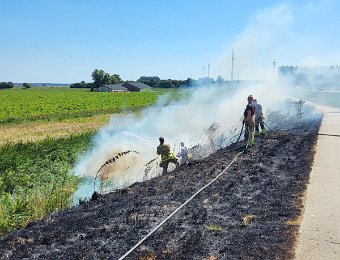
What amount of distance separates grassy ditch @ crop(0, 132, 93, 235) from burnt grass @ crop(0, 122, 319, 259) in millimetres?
1385

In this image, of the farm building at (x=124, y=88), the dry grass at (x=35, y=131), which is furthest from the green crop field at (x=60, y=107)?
the farm building at (x=124, y=88)

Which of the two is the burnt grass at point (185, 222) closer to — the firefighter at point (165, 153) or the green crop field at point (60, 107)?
the firefighter at point (165, 153)

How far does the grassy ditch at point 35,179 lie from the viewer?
9930 mm

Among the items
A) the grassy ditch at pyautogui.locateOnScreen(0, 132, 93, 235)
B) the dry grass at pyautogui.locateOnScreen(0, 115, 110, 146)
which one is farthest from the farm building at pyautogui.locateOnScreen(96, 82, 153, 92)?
the grassy ditch at pyautogui.locateOnScreen(0, 132, 93, 235)

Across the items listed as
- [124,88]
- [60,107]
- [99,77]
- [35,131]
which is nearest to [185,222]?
[35,131]

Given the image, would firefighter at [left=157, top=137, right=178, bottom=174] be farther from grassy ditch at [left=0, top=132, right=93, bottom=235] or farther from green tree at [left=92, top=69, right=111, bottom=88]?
green tree at [left=92, top=69, right=111, bottom=88]

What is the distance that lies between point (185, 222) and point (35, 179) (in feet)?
29.5

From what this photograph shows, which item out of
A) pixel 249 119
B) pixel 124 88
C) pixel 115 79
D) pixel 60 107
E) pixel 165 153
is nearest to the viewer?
pixel 165 153

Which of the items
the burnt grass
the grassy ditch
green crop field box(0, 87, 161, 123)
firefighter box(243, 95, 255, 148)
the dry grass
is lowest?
green crop field box(0, 87, 161, 123)

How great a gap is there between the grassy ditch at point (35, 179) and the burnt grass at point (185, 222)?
138cm

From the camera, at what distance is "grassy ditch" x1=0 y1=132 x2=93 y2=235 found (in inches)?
391

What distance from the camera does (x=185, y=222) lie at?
25.2 feet

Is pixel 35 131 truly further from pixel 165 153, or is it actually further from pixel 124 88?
pixel 124 88

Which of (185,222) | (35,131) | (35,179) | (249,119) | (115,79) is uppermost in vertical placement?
(249,119)
